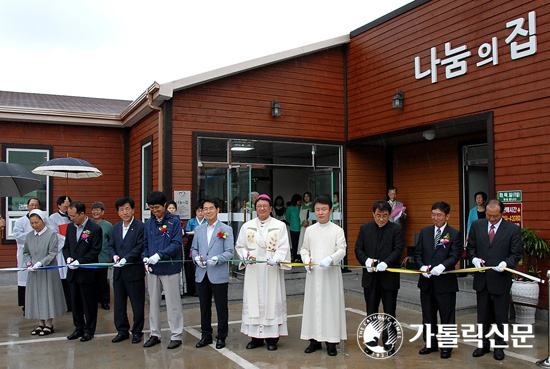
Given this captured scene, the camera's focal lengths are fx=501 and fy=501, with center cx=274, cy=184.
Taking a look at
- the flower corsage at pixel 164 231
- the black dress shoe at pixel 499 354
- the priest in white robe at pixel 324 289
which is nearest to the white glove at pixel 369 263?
the priest in white robe at pixel 324 289

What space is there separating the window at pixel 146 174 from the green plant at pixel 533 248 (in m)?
6.34

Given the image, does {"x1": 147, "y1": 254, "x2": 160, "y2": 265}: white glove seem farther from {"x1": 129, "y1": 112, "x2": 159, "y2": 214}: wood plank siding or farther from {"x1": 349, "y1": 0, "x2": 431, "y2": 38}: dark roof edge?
{"x1": 349, "y1": 0, "x2": 431, "y2": 38}: dark roof edge

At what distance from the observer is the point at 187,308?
23.8ft

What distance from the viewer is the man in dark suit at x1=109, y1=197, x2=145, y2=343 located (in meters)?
5.48

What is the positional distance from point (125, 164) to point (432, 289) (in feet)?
26.1

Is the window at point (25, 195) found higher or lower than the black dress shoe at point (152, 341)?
higher

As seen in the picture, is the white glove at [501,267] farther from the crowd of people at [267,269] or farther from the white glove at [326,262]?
the white glove at [326,262]

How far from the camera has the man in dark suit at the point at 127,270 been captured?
18.0 feet

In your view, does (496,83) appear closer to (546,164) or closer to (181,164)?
(546,164)

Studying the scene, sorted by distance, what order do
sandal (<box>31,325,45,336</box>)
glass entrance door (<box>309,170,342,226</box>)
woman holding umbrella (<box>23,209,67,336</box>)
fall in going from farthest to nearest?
glass entrance door (<box>309,170,342,226</box>) → sandal (<box>31,325,45,336</box>) → woman holding umbrella (<box>23,209,67,336</box>)

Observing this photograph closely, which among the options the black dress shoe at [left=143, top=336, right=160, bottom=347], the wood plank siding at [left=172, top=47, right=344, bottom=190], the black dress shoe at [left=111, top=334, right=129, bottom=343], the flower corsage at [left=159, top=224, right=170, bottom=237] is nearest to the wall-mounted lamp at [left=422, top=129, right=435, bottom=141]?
the wood plank siding at [left=172, top=47, right=344, bottom=190]

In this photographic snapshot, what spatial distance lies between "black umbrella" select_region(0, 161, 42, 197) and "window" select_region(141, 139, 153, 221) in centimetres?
290

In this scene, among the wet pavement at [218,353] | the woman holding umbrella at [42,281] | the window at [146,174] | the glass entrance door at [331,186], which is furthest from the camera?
the glass entrance door at [331,186]

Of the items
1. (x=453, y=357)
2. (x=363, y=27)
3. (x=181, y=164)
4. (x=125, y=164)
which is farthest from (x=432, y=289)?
(x=125, y=164)
